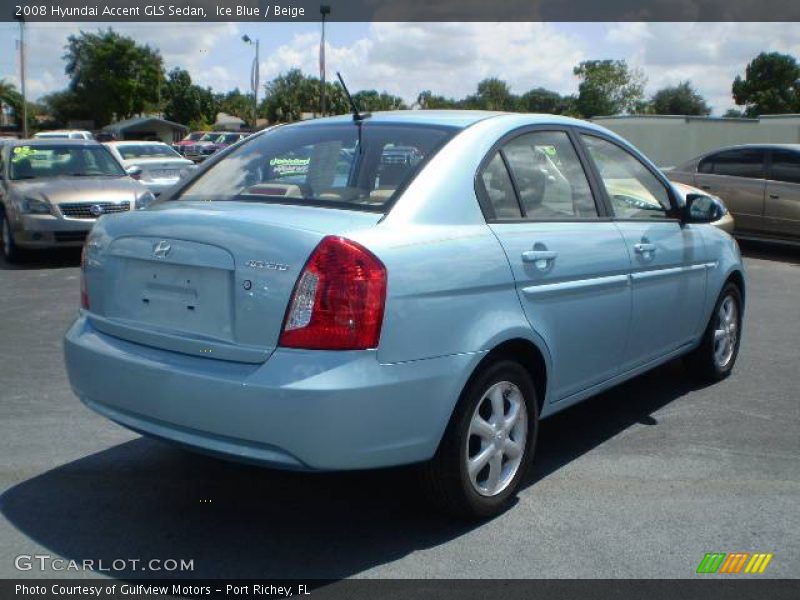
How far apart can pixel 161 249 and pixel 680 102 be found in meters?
87.8

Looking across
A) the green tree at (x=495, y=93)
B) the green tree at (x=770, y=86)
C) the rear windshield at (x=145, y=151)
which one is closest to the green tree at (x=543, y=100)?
the green tree at (x=495, y=93)

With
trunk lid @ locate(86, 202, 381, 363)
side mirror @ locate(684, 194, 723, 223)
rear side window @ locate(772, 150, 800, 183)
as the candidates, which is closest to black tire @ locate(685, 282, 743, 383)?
side mirror @ locate(684, 194, 723, 223)

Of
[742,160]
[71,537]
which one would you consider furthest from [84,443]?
[742,160]

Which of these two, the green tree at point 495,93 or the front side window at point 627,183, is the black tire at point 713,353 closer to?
the front side window at point 627,183

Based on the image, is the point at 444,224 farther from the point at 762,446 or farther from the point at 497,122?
the point at 762,446

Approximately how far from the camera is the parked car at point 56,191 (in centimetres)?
1115

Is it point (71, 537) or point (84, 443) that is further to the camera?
point (84, 443)

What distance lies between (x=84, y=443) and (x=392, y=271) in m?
2.38

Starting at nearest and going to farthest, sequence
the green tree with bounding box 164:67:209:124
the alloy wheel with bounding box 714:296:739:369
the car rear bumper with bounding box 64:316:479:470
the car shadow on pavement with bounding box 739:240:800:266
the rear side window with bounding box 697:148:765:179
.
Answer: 1. the car rear bumper with bounding box 64:316:479:470
2. the alloy wheel with bounding box 714:296:739:369
3. the car shadow on pavement with bounding box 739:240:800:266
4. the rear side window with bounding box 697:148:765:179
5. the green tree with bounding box 164:67:209:124

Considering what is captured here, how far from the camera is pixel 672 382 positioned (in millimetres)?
6141

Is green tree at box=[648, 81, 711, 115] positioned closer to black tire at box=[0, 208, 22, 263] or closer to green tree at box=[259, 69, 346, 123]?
green tree at box=[259, 69, 346, 123]

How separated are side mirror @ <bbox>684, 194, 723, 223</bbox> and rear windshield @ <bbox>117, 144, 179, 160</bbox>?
16112 mm

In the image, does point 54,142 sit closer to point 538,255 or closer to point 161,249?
point 161,249

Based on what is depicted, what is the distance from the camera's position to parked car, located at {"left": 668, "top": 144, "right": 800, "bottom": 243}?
1261 centimetres
